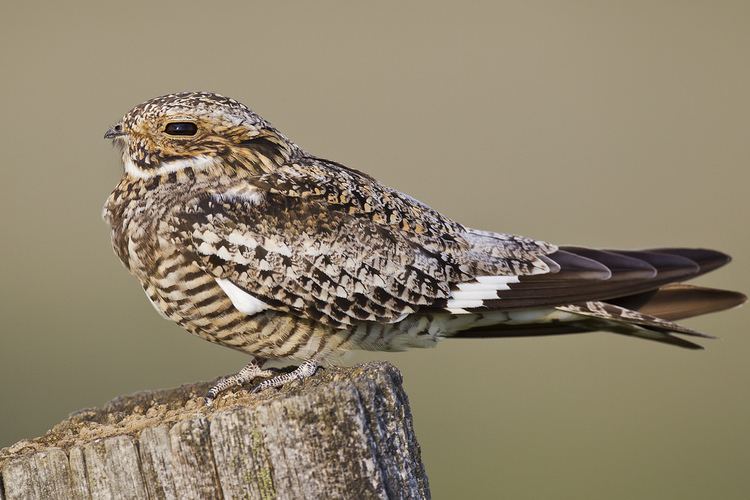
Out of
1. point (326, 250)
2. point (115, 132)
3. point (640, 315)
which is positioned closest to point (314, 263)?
point (326, 250)

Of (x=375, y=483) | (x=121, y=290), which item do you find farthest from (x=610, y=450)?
(x=375, y=483)

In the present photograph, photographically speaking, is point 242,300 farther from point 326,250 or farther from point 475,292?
point 475,292

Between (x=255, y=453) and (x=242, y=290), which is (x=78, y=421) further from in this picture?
(x=255, y=453)

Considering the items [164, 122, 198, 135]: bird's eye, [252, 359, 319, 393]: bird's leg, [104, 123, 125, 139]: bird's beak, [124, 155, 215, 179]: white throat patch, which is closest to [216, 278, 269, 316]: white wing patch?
[252, 359, 319, 393]: bird's leg

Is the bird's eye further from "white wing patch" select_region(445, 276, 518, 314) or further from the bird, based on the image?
"white wing patch" select_region(445, 276, 518, 314)

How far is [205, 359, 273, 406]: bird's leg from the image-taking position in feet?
13.3

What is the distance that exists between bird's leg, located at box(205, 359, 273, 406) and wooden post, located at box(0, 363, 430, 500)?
0.85 metres

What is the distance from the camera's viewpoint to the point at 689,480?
769 cm

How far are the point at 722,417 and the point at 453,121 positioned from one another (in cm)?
488

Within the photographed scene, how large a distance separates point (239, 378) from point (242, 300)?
46cm

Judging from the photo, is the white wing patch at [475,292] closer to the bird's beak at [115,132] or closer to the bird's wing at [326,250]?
the bird's wing at [326,250]

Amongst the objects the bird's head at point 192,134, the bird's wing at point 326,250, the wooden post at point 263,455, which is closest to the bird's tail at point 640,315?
the bird's wing at point 326,250

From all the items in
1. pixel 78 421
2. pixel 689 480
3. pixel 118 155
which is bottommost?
pixel 689 480

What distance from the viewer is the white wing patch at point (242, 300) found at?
396 cm
